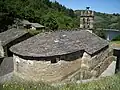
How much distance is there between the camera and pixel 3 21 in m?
43.0

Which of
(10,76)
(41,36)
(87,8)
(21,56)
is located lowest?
(10,76)

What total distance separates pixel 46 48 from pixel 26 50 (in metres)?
1.59

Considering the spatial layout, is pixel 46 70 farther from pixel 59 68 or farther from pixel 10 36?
pixel 10 36

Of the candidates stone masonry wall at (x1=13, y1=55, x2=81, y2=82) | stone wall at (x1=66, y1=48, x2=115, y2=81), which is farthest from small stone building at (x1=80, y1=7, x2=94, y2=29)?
stone masonry wall at (x1=13, y1=55, x2=81, y2=82)

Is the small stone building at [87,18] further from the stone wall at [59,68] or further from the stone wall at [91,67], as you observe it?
the stone wall at [59,68]

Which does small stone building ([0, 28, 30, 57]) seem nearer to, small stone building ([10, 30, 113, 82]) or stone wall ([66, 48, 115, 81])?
small stone building ([10, 30, 113, 82])

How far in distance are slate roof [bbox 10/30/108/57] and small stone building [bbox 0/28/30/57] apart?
7.46 metres

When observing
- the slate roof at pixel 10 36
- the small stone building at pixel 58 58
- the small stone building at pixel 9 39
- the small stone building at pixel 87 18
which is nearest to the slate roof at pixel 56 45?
the small stone building at pixel 58 58

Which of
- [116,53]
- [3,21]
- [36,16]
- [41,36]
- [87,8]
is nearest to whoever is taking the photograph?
[116,53]

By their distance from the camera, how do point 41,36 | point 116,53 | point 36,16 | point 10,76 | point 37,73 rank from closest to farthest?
point 116,53 → point 37,73 → point 10,76 → point 41,36 → point 36,16

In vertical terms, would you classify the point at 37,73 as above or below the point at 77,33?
below

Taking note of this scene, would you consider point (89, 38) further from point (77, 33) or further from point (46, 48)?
point (46, 48)

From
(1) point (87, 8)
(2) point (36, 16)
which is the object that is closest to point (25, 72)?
(1) point (87, 8)

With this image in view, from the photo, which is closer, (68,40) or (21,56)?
(21,56)
